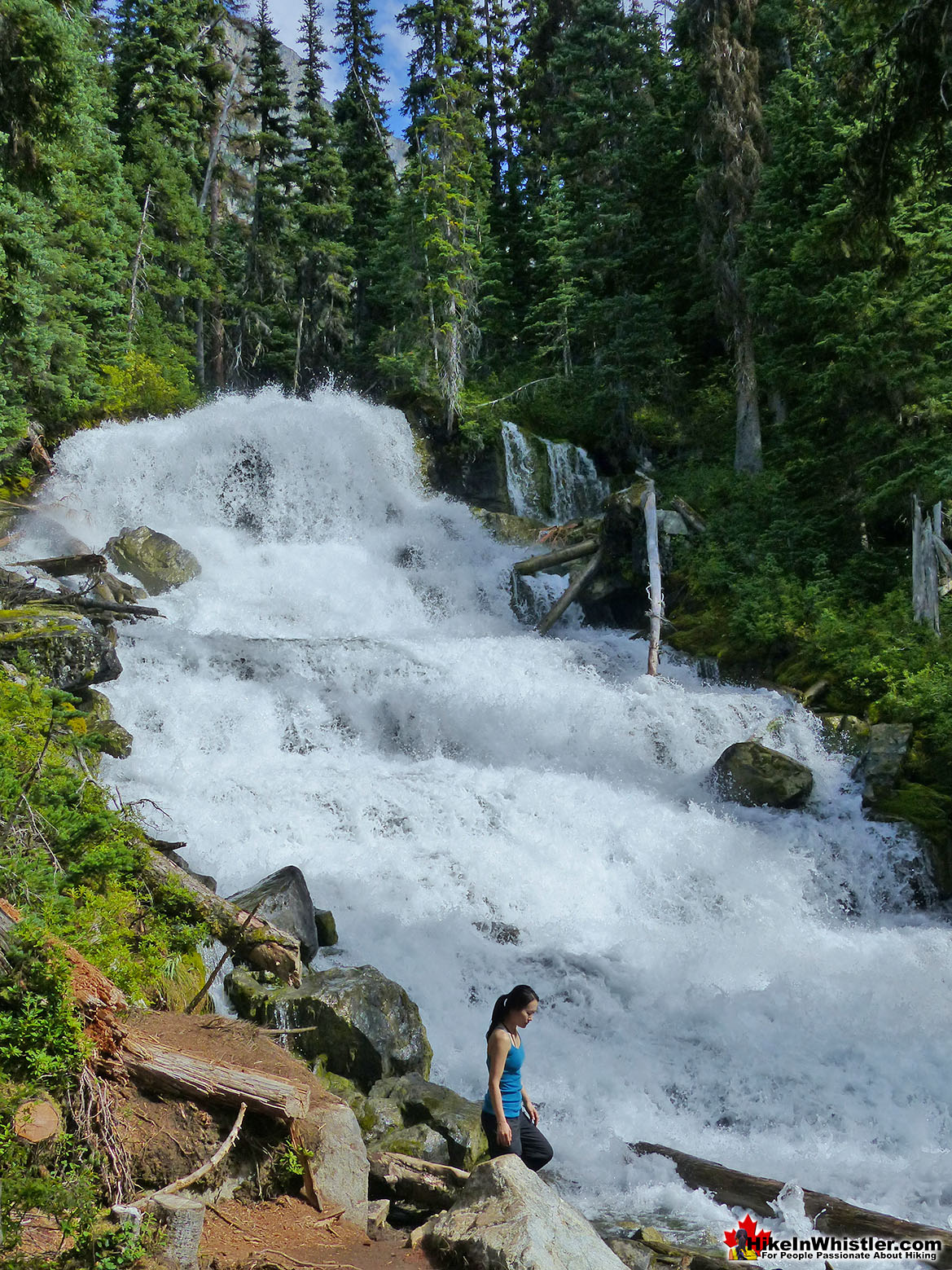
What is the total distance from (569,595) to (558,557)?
109 centimetres

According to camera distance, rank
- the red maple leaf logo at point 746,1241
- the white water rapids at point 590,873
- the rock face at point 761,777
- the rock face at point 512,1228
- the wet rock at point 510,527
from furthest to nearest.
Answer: the wet rock at point 510,527 → the rock face at point 761,777 → the white water rapids at point 590,873 → the red maple leaf logo at point 746,1241 → the rock face at point 512,1228

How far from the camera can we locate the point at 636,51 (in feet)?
93.4

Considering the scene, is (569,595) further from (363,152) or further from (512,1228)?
(363,152)

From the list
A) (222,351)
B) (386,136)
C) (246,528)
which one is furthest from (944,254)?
(386,136)

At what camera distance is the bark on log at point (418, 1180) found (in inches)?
203

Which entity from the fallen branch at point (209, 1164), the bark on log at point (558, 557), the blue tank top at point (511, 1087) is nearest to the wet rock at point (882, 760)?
the bark on log at point (558, 557)

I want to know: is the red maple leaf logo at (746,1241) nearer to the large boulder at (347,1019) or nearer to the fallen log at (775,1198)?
the fallen log at (775,1198)

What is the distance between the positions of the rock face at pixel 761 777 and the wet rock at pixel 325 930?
244 inches

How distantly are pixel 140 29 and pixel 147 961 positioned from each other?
3674 cm

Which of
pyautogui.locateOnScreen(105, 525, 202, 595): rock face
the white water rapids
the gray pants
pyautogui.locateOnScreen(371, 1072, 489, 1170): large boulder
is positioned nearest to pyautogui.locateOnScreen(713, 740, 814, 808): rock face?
the white water rapids

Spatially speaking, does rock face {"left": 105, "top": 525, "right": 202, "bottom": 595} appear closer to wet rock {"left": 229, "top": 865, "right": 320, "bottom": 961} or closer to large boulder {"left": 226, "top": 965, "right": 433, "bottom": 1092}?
wet rock {"left": 229, "top": 865, "right": 320, "bottom": 961}

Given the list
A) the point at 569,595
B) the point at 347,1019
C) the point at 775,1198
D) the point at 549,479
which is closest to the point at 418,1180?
the point at 347,1019

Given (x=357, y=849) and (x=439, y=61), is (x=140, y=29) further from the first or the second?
(x=357, y=849)

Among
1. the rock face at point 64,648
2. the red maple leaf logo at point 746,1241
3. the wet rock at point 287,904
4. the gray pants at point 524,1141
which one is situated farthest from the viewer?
the rock face at point 64,648
